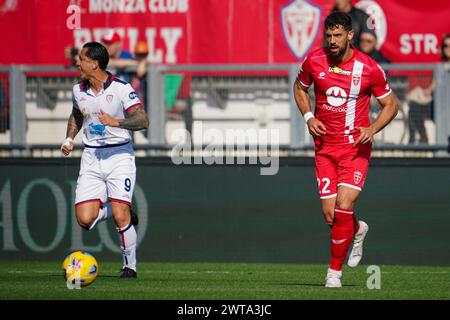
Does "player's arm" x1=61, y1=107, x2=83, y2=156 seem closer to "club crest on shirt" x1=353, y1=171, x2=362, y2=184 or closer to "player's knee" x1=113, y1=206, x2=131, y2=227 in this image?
"player's knee" x1=113, y1=206, x2=131, y2=227

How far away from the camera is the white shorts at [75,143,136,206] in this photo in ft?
47.1

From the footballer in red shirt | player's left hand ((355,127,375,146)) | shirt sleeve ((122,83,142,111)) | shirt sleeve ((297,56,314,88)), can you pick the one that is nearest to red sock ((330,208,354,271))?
the footballer in red shirt

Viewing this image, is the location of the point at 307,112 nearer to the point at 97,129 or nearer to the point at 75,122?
the point at 97,129

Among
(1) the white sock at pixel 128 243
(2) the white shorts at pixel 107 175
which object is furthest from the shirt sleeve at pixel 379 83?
(1) the white sock at pixel 128 243

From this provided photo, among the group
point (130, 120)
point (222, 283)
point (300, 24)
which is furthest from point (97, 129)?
point (300, 24)

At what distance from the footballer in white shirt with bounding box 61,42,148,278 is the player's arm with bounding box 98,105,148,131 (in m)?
0.04

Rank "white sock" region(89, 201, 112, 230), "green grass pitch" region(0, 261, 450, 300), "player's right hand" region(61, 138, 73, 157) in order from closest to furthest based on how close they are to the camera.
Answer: "green grass pitch" region(0, 261, 450, 300) < "player's right hand" region(61, 138, 73, 157) < "white sock" region(89, 201, 112, 230)

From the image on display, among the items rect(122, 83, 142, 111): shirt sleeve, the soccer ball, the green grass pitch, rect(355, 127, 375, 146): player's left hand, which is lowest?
the green grass pitch

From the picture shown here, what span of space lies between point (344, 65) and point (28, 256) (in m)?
6.44

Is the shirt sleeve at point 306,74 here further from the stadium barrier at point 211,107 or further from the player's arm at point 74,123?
the stadium barrier at point 211,107

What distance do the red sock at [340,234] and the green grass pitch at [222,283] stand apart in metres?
0.33

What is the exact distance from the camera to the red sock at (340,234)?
13.0m

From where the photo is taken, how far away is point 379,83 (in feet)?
43.5

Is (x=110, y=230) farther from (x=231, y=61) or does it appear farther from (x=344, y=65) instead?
(x=344, y=65)
